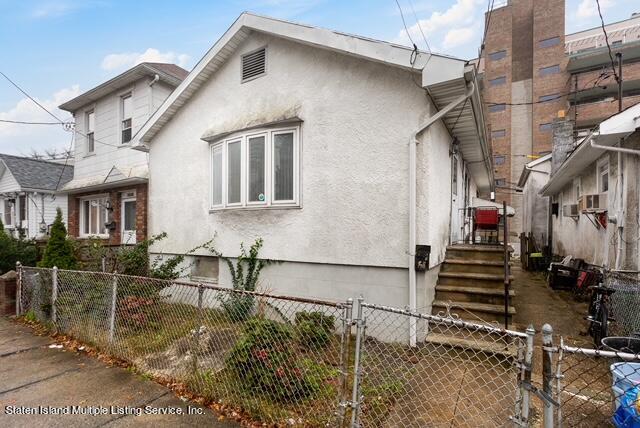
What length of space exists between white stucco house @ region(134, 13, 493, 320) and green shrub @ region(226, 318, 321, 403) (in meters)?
2.12

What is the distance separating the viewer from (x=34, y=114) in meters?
12.3

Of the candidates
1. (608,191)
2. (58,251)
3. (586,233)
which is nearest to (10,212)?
(58,251)

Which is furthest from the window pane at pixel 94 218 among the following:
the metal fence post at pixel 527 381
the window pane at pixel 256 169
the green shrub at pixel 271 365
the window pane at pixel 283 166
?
the metal fence post at pixel 527 381

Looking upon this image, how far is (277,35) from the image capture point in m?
6.03

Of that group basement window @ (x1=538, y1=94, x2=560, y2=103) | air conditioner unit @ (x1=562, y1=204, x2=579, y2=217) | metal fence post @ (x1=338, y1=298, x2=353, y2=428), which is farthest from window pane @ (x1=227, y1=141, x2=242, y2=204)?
basement window @ (x1=538, y1=94, x2=560, y2=103)

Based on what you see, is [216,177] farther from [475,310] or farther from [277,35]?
[475,310]

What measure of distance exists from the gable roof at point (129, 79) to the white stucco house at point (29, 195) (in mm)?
4340

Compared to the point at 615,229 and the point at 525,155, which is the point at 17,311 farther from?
the point at 525,155

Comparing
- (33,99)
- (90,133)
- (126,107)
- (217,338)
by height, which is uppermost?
(33,99)

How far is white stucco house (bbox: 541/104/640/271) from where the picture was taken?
515 cm

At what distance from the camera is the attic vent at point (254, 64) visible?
21.3 ft

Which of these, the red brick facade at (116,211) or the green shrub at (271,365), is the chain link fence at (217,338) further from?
the red brick facade at (116,211)

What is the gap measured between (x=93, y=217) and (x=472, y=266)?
12.2 m

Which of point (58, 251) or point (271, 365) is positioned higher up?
point (58, 251)
